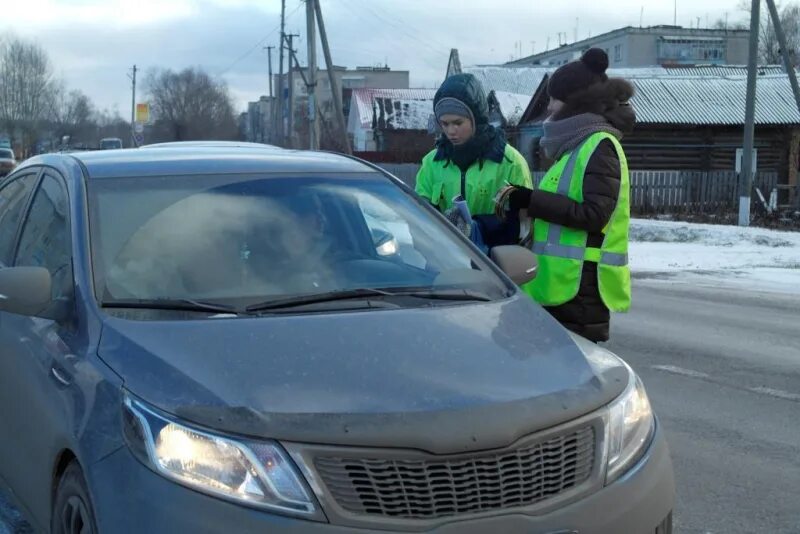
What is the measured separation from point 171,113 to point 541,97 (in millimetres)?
72266

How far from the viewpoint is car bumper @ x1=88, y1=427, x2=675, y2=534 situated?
2.53 meters

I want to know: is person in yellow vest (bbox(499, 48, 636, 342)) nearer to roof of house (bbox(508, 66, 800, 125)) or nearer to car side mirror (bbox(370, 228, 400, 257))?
car side mirror (bbox(370, 228, 400, 257))

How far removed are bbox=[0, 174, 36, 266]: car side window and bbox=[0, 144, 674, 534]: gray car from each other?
0.12 m

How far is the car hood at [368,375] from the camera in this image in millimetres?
2631

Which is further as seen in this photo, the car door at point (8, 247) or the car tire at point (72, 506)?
the car door at point (8, 247)

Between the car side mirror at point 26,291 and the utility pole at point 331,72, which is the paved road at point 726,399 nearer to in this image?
the car side mirror at point 26,291

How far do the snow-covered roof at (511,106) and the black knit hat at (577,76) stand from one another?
37.5m

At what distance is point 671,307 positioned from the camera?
11852 mm

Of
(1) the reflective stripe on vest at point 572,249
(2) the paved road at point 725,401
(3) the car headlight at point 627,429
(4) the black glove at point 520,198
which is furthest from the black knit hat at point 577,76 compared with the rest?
(2) the paved road at point 725,401

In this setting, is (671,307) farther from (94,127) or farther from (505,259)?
(94,127)

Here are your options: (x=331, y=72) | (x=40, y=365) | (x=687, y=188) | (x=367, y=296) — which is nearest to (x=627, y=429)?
(x=367, y=296)

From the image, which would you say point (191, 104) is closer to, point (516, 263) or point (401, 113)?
point (401, 113)

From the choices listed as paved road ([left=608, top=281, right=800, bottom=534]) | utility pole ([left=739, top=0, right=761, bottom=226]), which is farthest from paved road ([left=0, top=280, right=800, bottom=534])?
utility pole ([left=739, top=0, right=761, bottom=226])

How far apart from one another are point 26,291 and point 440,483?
165 cm
